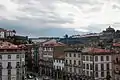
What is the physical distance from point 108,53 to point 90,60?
4.73 m

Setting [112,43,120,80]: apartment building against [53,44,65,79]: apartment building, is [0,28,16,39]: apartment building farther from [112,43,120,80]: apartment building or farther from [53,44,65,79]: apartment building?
[112,43,120,80]: apartment building

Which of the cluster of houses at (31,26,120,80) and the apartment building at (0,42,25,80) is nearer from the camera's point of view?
the apartment building at (0,42,25,80)

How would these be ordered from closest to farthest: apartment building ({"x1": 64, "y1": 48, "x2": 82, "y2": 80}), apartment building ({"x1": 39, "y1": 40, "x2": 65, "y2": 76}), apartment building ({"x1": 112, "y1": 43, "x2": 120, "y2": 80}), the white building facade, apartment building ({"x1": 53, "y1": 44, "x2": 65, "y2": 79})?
apartment building ({"x1": 112, "y1": 43, "x2": 120, "y2": 80}) < apartment building ({"x1": 64, "y1": 48, "x2": 82, "y2": 80}) < the white building facade < apartment building ({"x1": 53, "y1": 44, "x2": 65, "y2": 79}) < apartment building ({"x1": 39, "y1": 40, "x2": 65, "y2": 76})

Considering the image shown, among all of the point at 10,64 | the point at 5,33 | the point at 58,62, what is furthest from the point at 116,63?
the point at 5,33

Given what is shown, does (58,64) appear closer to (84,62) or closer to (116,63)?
(84,62)

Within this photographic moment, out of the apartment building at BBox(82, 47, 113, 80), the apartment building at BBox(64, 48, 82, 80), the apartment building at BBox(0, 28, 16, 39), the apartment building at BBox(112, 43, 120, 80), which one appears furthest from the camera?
the apartment building at BBox(0, 28, 16, 39)

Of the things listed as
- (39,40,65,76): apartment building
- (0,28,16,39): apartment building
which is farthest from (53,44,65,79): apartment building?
(0,28,16,39): apartment building

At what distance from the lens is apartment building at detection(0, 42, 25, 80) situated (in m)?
67.2

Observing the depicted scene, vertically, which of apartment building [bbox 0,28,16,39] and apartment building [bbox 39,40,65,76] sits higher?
apartment building [bbox 0,28,16,39]

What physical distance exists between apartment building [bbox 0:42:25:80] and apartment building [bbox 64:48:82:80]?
1538 cm

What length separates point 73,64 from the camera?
260ft

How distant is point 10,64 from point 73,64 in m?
19.1

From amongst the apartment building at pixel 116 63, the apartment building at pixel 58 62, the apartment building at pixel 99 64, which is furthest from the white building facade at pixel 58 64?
the apartment building at pixel 116 63

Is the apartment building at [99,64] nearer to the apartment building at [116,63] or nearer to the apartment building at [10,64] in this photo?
the apartment building at [116,63]
